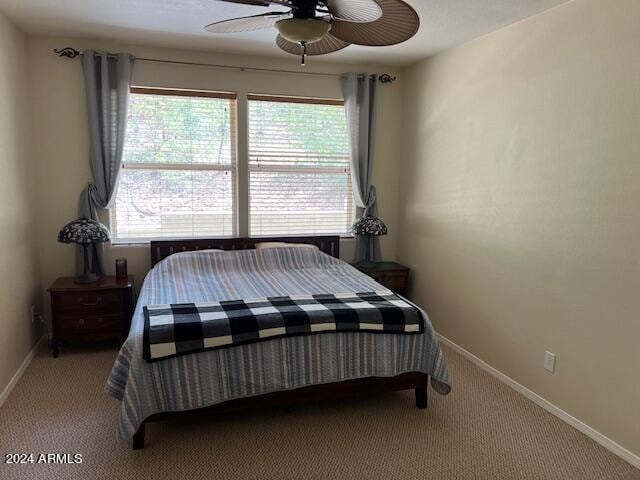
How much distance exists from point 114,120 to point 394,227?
2.71 meters

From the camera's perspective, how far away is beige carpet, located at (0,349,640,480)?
2.21 meters

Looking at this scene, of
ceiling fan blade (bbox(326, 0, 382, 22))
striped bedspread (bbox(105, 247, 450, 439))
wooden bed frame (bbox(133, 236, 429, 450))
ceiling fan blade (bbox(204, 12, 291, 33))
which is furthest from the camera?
wooden bed frame (bbox(133, 236, 429, 450))

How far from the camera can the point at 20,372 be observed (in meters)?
3.12

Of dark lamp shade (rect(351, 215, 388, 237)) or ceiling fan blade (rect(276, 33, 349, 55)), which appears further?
dark lamp shade (rect(351, 215, 388, 237))

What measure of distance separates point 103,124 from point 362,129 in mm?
2218

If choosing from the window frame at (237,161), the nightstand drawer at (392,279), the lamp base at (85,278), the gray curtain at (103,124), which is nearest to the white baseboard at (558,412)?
the nightstand drawer at (392,279)

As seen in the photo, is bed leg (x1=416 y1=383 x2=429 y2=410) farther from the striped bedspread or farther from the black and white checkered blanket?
the black and white checkered blanket

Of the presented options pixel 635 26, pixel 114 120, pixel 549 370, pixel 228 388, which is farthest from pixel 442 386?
pixel 114 120

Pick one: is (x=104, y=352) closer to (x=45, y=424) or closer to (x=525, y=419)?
(x=45, y=424)

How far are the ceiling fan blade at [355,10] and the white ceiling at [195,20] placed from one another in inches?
42.8

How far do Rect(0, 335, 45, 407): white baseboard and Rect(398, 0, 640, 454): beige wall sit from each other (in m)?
3.20

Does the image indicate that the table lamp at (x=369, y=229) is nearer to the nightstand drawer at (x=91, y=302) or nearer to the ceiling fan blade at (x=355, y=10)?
the nightstand drawer at (x=91, y=302)

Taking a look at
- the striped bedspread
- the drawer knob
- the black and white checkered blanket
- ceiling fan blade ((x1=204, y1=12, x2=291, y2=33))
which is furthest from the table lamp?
ceiling fan blade ((x1=204, y1=12, x2=291, y2=33))

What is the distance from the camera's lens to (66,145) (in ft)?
12.1
